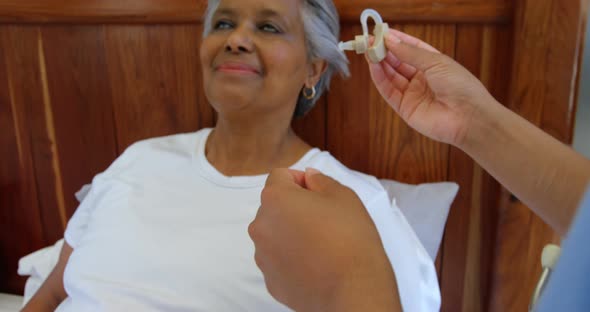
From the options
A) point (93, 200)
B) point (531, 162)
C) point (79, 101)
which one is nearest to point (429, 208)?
point (531, 162)

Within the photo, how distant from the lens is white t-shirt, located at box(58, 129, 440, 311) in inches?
40.8

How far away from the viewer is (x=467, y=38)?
46.4 inches

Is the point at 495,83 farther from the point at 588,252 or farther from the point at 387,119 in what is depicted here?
the point at 588,252

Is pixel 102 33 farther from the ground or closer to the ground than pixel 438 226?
farther from the ground

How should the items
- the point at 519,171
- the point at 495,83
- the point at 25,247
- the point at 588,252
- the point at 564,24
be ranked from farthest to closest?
the point at 25,247, the point at 495,83, the point at 564,24, the point at 519,171, the point at 588,252

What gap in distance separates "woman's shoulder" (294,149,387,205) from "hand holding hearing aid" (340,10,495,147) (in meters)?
0.23

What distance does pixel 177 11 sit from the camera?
54.0 inches

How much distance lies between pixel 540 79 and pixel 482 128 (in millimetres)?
358

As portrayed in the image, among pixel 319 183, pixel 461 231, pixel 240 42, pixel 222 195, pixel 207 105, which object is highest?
pixel 240 42

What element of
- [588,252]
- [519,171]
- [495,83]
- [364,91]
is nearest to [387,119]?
[364,91]

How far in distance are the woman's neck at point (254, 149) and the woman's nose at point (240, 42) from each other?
17 centimetres

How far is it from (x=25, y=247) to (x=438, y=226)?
52.0 inches

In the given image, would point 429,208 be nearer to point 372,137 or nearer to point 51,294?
point 372,137

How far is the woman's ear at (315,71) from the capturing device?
4.06ft
